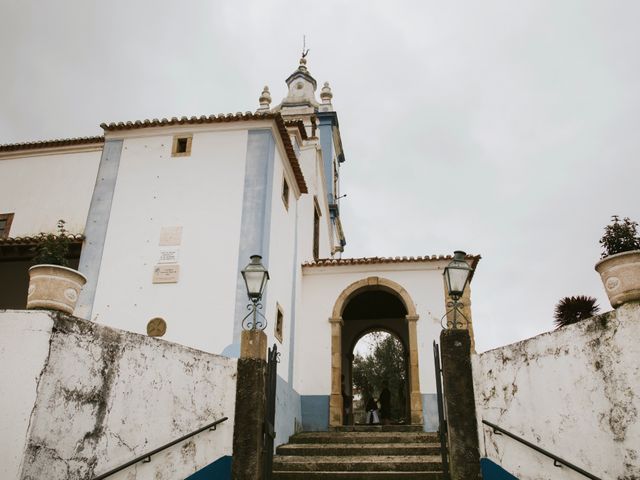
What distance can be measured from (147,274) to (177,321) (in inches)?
46.8

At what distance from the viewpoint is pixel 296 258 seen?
1234cm

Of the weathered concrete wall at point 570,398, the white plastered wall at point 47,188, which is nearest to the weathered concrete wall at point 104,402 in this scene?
the weathered concrete wall at point 570,398

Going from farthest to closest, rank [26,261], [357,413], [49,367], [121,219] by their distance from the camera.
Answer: [357,413]
[26,261]
[121,219]
[49,367]

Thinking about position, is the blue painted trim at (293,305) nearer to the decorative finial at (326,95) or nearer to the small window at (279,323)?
the small window at (279,323)

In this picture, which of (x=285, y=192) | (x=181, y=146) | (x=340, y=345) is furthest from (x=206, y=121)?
(x=340, y=345)

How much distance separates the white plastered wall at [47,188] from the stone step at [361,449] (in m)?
7.40

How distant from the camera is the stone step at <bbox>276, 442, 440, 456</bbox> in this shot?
827 cm

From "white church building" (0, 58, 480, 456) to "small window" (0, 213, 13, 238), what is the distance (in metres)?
0.04

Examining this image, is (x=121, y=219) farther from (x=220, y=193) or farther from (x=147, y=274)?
(x=220, y=193)

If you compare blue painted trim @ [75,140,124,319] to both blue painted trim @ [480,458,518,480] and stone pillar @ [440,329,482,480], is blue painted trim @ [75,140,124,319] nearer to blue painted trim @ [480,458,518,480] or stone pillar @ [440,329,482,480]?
stone pillar @ [440,329,482,480]

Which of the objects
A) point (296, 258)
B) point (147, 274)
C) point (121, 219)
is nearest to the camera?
point (147, 274)

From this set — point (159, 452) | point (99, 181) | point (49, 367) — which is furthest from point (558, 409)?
point (99, 181)

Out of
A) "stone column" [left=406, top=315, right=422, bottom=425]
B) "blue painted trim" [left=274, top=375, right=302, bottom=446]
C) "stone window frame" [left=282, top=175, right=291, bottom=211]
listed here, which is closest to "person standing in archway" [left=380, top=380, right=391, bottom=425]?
"stone column" [left=406, top=315, right=422, bottom=425]

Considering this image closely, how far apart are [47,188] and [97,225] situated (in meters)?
3.86
